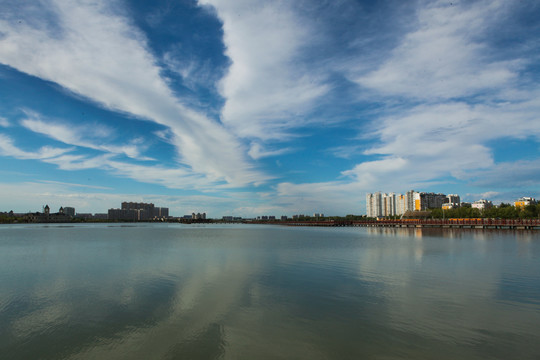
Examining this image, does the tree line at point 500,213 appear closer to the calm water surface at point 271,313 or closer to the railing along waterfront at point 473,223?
the railing along waterfront at point 473,223

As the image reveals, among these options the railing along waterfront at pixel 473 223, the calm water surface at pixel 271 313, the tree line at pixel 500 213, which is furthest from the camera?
the tree line at pixel 500 213

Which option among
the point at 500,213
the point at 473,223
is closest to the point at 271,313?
the point at 473,223

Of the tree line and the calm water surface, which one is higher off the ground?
the tree line

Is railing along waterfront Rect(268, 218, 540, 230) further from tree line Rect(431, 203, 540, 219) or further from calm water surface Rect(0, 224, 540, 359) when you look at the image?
calm water surface Rect(0, 224, 540, 359)

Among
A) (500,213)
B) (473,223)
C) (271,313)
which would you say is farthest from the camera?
(500,213)

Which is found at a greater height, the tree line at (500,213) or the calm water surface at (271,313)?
the tree line at (500,213)

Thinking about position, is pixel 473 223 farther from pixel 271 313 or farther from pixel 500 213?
pixel 271 313

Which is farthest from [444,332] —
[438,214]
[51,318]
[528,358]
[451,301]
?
[438,214]

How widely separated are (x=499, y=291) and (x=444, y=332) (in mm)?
8125

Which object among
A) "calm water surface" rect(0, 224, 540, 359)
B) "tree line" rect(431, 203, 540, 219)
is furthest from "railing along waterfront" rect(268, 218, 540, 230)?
"calm water surface" rect(0, 224, 540, 359)

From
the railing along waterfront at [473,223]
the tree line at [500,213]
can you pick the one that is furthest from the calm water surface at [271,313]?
the tree line at [500,213]

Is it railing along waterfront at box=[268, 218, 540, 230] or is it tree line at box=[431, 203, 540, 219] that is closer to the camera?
railing along waterfront at box=[268, 218, 540, 230]

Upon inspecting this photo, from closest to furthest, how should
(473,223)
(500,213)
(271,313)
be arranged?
(271,313) < (473,223) < (500,213)

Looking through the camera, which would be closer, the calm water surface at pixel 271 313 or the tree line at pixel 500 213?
the calm water surface at pixel 271 313
